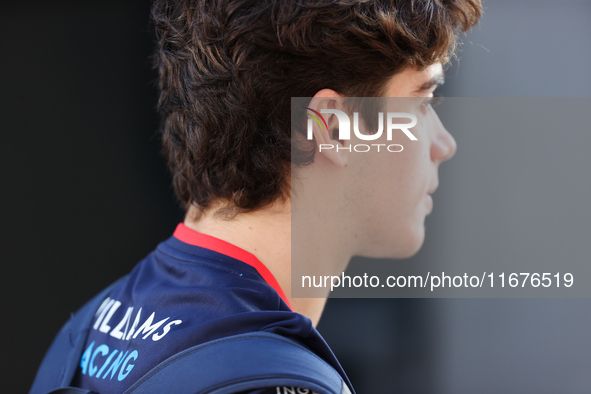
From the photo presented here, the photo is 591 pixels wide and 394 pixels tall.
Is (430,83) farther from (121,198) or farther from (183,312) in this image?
(121,198)

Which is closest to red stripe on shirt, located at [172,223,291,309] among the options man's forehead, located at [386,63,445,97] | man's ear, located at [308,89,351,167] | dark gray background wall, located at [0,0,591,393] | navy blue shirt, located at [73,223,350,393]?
navy blue shirt, located at [73,223,350,393]

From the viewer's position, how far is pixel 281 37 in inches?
30.0

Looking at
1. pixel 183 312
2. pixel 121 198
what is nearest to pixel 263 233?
pixel 183 312

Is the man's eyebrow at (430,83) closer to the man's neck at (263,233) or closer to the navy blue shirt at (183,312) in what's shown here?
the man's neck at (263,233)

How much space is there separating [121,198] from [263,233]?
1.19 metres

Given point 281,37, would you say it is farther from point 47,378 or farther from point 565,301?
point 565,301

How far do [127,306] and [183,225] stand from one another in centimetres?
20

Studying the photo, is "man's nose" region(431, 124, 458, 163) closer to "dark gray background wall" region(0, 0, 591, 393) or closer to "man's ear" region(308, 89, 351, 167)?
"man's ear" region(308, 89, 351, 167)

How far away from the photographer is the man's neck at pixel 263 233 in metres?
0.79

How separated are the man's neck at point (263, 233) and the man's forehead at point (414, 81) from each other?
1.13 feet

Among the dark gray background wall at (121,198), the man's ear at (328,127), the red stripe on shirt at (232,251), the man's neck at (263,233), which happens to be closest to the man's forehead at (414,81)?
the man's ear at (328,127)

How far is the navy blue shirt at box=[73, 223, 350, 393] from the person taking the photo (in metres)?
0.62

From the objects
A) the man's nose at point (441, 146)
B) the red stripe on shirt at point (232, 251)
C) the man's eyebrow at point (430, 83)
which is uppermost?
the man's eyebrow at point (430, 83)

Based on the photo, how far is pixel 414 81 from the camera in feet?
2.91
